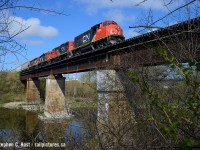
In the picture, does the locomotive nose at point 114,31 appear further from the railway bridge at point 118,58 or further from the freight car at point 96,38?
the railway bridge at point 118,58

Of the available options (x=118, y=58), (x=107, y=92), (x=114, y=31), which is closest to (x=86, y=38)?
(x=114, y=31)

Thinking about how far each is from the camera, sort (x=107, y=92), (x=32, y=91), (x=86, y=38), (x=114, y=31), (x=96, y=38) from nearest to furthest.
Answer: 1. (x=107, y=92)
2. (x=114, y=31)
3. (x=96, y=38)
4. (x=86, y=38)
5. (x=32, y=91)

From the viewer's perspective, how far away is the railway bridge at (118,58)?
6.03 meters

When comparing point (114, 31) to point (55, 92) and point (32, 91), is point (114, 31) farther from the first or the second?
point (32, 91)

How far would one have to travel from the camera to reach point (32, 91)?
199 ft

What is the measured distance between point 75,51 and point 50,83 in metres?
10.7

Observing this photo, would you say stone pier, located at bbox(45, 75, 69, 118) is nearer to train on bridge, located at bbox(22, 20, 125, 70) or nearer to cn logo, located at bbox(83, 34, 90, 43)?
train on bridge, located at bbox(22, 20, 125, 70)

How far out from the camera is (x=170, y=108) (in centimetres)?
185

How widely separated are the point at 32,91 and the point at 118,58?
45833 millimetres

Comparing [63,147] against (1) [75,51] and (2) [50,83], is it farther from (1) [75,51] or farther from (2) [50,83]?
(2) [50,83]

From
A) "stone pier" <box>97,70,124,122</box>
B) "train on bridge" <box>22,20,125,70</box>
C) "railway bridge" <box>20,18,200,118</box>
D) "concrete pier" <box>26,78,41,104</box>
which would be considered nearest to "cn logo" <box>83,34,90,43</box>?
"train on bridge" <box>22,20,125,70</box>

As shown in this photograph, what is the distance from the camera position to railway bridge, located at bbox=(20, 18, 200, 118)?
6032 mm

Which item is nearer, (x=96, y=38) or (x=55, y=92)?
(x=96, y=38)

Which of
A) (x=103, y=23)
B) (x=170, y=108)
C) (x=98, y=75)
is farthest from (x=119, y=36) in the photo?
(x=170, y=108)
